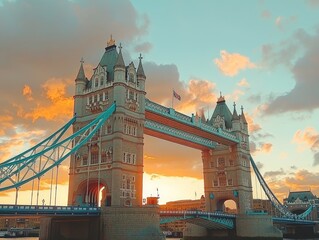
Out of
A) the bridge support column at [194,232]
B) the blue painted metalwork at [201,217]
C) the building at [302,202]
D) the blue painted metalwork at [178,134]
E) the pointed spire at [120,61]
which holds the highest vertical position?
the pointed spire at [120,61]

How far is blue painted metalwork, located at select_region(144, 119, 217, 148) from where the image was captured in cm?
6750

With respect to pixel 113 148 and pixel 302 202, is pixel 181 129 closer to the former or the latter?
pixel 113 148

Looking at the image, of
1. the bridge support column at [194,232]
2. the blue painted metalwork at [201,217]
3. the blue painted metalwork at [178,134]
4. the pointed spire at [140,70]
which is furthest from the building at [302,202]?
the pointed spire at [140,70]

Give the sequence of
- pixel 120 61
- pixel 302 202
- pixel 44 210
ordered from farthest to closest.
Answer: pixel 302 202 < pixel 120 61 < pixel 44 210

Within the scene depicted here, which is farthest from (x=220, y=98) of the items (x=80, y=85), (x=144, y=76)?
(x=80, y=85)

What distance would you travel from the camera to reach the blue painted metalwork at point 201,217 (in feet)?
198

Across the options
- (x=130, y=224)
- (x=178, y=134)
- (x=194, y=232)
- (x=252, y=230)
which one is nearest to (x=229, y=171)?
(x=252, y=230)

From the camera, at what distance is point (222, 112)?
92.2 m

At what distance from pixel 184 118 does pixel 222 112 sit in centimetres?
2324

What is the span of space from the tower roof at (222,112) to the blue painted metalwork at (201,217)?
2153 cm

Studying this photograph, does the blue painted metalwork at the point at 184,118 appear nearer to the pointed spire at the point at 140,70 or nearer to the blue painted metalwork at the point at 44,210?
the pointed spire at the point at 140,70

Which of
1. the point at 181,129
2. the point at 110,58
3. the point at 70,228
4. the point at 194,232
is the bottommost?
the point at 194,232

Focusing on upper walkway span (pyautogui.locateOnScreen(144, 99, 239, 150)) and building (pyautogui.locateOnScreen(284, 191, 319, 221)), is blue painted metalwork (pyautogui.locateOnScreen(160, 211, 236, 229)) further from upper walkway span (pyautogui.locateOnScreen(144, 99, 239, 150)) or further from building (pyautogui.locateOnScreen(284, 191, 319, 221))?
building (pyautogui.locateOnScreen(284, 191, 319, 221))

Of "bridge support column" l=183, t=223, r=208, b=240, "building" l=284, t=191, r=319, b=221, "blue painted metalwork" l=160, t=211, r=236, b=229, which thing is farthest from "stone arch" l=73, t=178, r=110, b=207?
"building" l=284, t=191, r=319, b=221
